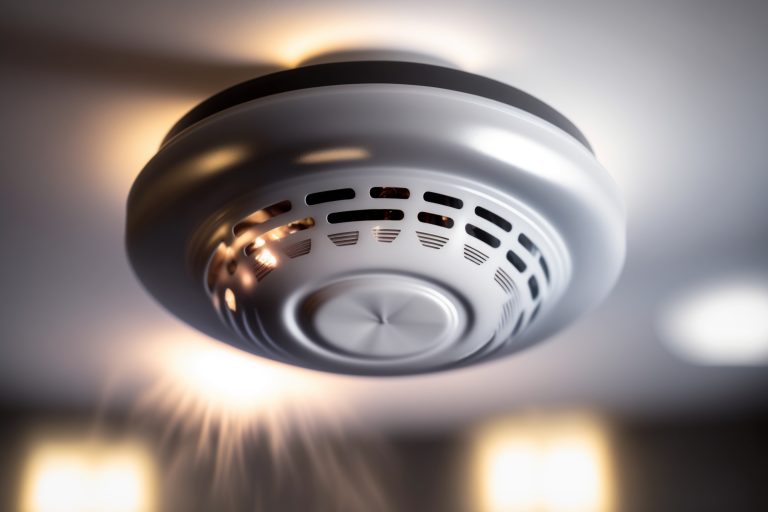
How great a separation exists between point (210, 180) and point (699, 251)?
0.55 meters

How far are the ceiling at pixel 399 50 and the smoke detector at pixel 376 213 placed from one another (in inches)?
1.5

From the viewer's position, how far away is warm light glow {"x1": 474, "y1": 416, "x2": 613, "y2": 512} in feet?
4.67

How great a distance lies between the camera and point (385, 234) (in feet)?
2.04

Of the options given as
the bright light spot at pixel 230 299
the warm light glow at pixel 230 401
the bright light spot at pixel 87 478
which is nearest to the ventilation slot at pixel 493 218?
the bright light spot at pixel 230 299

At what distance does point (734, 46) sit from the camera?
646mm

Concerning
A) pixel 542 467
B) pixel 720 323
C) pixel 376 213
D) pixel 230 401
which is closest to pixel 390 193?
pixel 376 213

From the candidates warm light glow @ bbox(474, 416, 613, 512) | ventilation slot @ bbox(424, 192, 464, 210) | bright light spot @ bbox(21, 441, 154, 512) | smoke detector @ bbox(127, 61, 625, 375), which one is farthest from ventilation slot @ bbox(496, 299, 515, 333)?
bright light spot @ bbox(21, 441, 154, 512)

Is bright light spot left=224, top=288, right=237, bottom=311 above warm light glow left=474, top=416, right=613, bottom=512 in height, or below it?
below

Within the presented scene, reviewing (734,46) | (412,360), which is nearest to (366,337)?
(412,360)

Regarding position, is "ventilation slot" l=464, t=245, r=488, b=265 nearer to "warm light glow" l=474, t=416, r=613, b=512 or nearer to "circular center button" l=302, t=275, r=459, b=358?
"circular center button" l=302, t=275, r=459, b=358

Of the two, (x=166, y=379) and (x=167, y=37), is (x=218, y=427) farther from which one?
(x=167, y=37)

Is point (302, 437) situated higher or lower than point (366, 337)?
higher

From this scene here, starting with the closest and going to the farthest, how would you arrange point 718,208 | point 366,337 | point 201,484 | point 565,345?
point 366,337 < point 718,208 < point 565,345 < point 201,484

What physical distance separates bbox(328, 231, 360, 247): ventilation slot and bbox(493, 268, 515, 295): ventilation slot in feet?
0.39
